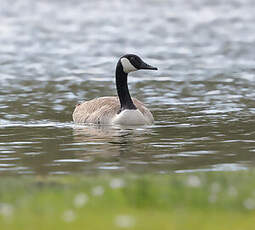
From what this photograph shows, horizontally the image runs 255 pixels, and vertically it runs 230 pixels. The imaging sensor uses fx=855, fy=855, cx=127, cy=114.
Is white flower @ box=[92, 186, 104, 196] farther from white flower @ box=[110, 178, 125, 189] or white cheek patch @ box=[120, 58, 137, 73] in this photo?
white cheek patch @ box=[120, 58, 137, 73]

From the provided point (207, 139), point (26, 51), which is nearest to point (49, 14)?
point (26, 51)

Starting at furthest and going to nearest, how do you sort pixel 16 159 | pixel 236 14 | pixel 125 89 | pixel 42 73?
pixel 236 14, pixel 42 73, pixel 125 89, pixel 16 159

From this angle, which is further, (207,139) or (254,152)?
(207,139)

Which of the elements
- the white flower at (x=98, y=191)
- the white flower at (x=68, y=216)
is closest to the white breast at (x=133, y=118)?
the white flower at (x=98, y=191)

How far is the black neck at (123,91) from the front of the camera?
21.4 m

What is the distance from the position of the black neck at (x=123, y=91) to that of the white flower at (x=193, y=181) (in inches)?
349

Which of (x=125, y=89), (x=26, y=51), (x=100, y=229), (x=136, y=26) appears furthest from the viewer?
(x=136, y=26)

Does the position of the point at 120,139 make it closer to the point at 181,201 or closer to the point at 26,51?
the point at 181,201

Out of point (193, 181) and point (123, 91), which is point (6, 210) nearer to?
point (193, 181)

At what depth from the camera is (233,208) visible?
11.2 m

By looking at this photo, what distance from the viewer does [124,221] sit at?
411 inches

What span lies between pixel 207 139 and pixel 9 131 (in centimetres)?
478

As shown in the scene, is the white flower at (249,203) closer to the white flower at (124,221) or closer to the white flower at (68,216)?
the white flower at (124,221)

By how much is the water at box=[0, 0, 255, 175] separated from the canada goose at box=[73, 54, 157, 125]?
350 millimetres
